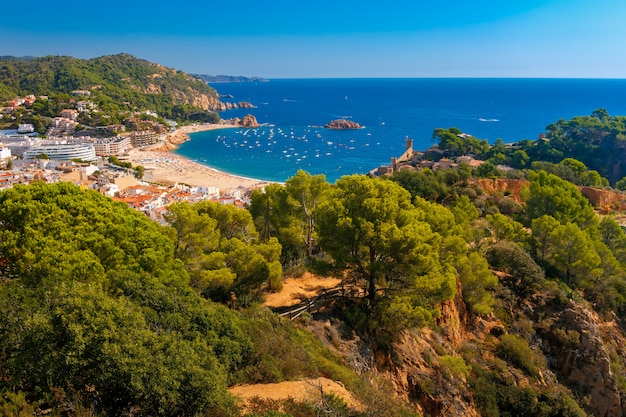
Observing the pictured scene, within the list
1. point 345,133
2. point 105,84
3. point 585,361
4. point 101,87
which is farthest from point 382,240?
point 105,84

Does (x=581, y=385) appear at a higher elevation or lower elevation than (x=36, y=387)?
lower

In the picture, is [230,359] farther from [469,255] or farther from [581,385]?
[581,385]

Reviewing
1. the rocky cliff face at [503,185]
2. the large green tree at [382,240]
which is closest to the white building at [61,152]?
the rocky cliff face at [503,185]

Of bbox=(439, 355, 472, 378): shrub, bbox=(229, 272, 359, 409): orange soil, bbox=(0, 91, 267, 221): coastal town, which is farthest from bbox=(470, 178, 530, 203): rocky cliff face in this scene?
bbox=(229, 272, 359, 409): orange soil

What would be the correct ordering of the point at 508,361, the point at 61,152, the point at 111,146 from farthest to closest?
1. the point at 111,146
2. the point at 61,152
3. the point at 508,361

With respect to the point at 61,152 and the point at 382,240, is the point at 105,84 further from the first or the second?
the point at 382,240

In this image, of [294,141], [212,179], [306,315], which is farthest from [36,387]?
[294,141]
